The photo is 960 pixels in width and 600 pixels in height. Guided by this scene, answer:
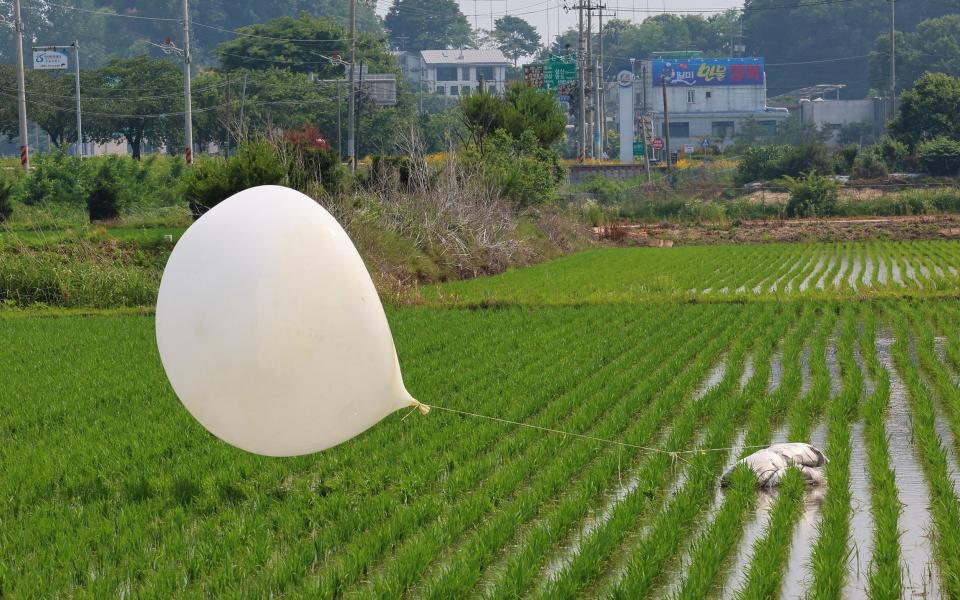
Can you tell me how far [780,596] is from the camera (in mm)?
5777

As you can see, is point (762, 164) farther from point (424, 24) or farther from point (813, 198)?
point (424, 24)

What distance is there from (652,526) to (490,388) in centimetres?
479

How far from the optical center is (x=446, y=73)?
141m

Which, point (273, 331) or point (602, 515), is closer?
point (273, 331)

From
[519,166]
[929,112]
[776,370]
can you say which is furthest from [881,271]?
[929,112]

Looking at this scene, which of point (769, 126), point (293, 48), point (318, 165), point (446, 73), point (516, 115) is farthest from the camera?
point (446, 73)

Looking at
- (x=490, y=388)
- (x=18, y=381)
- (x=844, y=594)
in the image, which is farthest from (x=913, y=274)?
(x=844, y=594)

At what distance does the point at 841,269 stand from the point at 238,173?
47.2 feet

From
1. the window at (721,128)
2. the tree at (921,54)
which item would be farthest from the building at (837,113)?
the window at (721,128)

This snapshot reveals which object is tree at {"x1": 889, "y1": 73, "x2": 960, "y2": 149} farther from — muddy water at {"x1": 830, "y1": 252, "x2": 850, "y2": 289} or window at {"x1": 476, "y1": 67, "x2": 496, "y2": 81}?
window at {"x1": 476, "y1": 67, "x2": 496, "y2": 81}

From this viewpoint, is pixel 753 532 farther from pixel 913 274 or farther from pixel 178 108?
pixel 178 108

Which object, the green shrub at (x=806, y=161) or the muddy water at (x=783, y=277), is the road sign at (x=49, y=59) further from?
the muddy water at (x=783, y=277)

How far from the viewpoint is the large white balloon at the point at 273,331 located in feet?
20.7

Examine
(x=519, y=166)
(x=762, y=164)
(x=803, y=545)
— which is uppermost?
(x=762, y=164)
